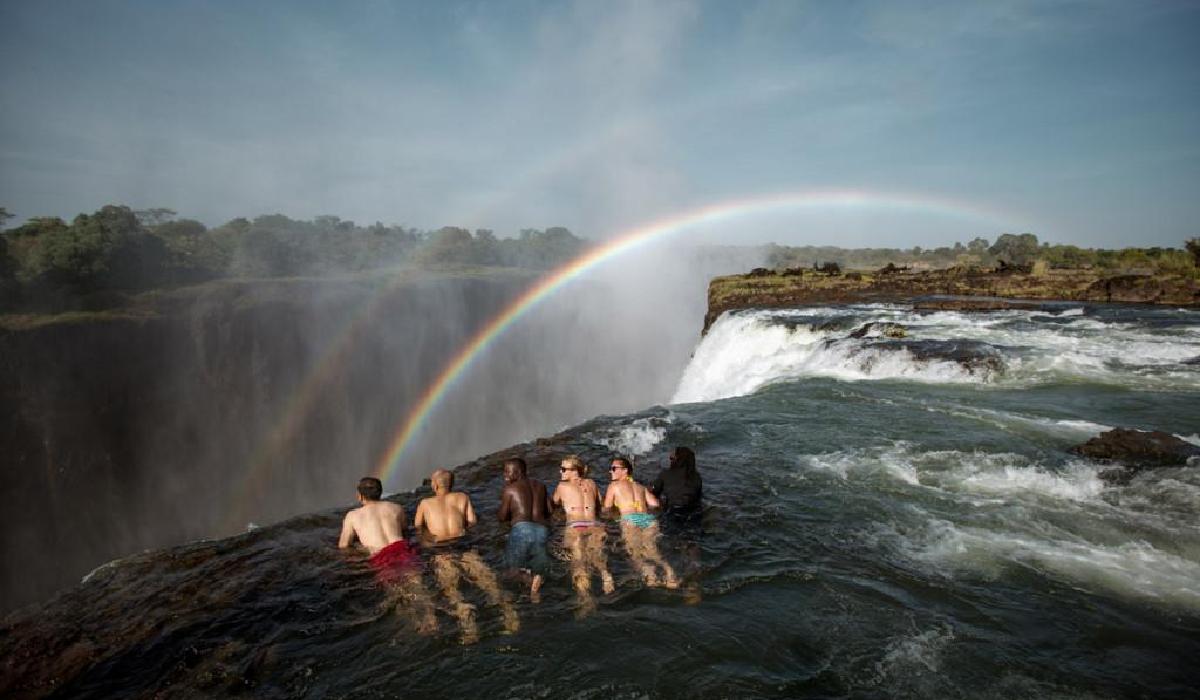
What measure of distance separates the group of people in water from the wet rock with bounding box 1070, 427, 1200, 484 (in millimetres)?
5908

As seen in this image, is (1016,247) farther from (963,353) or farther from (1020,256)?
(963,353)

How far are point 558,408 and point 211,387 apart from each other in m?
25.4

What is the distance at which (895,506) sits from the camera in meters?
6.72

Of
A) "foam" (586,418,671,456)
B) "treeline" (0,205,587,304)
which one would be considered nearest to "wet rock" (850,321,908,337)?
"foam" (586,418,671,456)

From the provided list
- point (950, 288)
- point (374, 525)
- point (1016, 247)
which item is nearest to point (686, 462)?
point (374, 525)

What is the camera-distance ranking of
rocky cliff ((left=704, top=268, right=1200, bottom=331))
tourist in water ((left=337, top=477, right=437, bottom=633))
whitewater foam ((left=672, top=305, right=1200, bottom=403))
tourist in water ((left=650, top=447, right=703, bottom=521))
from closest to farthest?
1. tourist in water ((left=337, top=477, right=437, bottom=633))
2. tourist in water ((left=650, top=447, right=703, bottom=521))
3. whitewater foam ((left=672, top=305, right=1200, bottom=403))
4. rocky cliff ((left=704, top=268, right=1200, bottom=331))

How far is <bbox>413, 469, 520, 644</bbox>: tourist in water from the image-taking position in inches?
181

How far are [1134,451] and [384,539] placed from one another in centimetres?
990

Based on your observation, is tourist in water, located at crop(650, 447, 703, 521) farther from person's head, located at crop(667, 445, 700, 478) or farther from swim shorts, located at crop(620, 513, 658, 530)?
swim shorts, located at crop(620, 513, 658, 530)

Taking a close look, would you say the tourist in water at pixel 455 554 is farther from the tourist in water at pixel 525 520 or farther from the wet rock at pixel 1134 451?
the wet rock at pixel 1134 451

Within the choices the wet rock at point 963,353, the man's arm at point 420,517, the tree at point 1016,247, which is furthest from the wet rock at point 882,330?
the tree at point 1016,247

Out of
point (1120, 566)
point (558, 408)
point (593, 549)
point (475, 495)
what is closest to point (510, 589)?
point (593, 549)

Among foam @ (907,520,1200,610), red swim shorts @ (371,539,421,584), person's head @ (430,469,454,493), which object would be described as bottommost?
foam @ (907,520,1200,610)

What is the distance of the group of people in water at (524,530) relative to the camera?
16.7 feet
